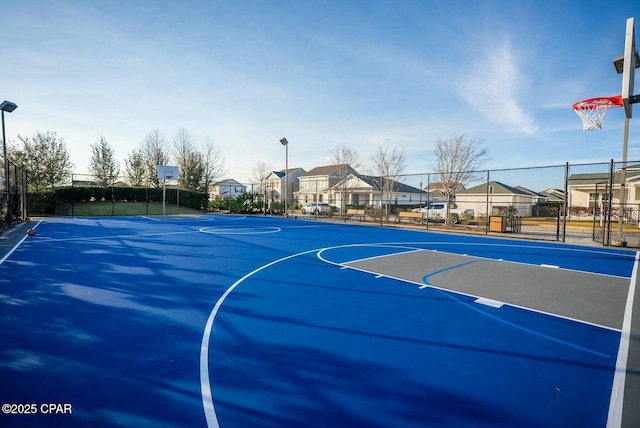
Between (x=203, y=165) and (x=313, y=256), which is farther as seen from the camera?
(x=203, y=165)

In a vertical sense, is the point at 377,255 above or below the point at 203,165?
below

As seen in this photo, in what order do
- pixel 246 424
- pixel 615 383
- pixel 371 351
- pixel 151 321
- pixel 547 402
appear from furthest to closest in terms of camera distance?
pixel 151 321 → pixel 371 351 → pixel 615 383 → pixel 547 402 → pixel 246 424

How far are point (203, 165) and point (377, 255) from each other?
109 feet

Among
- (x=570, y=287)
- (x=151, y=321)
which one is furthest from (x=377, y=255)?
(x=151, y=321)

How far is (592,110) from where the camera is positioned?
1201 cm

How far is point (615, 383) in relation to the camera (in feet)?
9.91

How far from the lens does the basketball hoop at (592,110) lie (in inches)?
459

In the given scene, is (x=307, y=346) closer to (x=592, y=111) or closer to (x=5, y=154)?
(x=592, y=111)

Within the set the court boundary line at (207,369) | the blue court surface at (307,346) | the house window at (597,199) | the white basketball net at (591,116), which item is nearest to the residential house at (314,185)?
the house window at (597,199)

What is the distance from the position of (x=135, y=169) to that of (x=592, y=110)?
3936cm

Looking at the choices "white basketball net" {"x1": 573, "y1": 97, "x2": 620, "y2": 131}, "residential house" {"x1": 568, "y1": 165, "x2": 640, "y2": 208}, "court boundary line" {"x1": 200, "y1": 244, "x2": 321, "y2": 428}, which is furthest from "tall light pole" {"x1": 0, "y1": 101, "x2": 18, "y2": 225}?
"residential house" {"x1": 568, "y1": 165, "x2": 640, "y2": 208}

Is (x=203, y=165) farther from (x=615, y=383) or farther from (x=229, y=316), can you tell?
(x=615, y=383)

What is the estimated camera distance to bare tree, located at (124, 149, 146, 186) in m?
36.6

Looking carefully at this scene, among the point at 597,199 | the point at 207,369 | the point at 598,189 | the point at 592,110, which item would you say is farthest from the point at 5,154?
the point at 597,199
